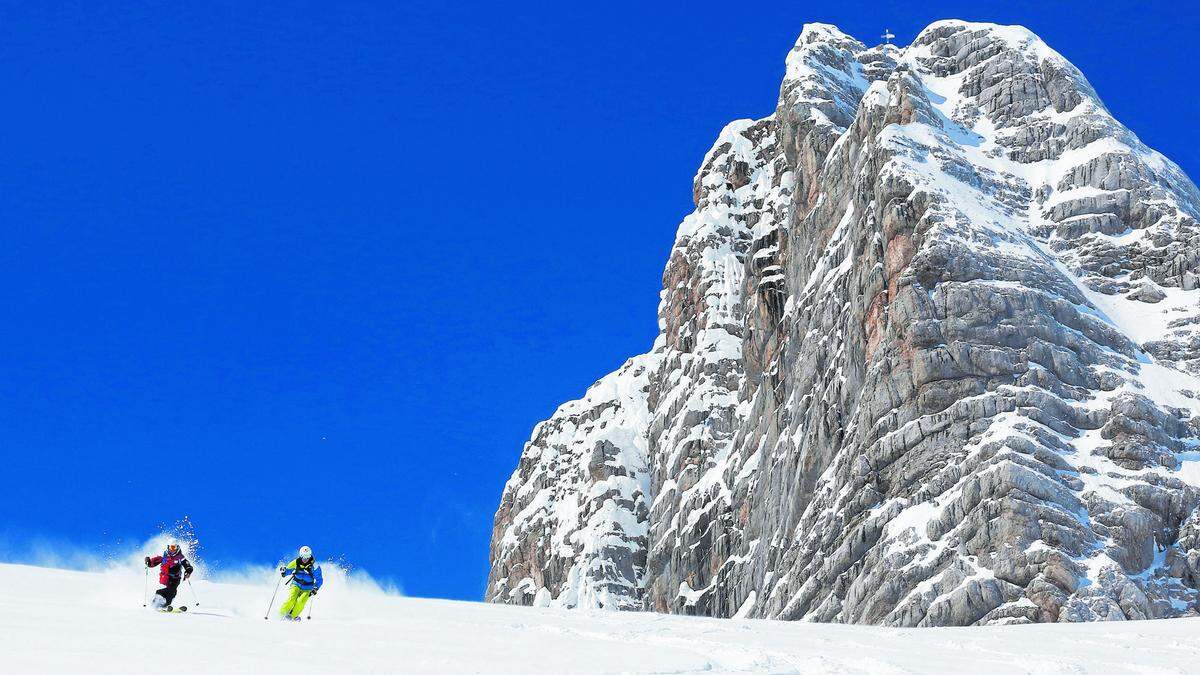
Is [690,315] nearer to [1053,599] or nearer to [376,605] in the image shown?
[1053,599]

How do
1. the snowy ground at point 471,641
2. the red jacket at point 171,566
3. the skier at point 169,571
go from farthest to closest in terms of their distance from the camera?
the red jacket at point 171,566
the skier at point 169,571
the snowy ground at point 471,641

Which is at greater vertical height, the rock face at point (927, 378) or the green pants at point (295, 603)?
the rock face at point (927, 378)

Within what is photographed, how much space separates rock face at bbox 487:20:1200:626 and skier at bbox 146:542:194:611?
41.0 meters

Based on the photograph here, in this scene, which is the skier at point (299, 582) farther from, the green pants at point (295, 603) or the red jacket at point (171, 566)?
the red jacket at point (171, 566)

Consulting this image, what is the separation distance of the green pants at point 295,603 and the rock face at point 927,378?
3935 cm

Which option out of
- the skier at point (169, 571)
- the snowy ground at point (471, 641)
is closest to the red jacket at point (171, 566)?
the skier at point (169, 571)

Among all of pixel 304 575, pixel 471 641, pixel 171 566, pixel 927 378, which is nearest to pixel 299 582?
pixel 304 575

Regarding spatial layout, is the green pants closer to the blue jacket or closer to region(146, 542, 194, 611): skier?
the blue jacket

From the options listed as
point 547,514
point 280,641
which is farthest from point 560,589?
point 280,641

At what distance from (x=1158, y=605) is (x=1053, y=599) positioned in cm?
596

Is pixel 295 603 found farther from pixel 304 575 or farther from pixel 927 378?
pixel 927 378

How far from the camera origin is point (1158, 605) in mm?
60875

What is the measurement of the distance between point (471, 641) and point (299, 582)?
25.5ft

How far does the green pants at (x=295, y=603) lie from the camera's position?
2972cm
